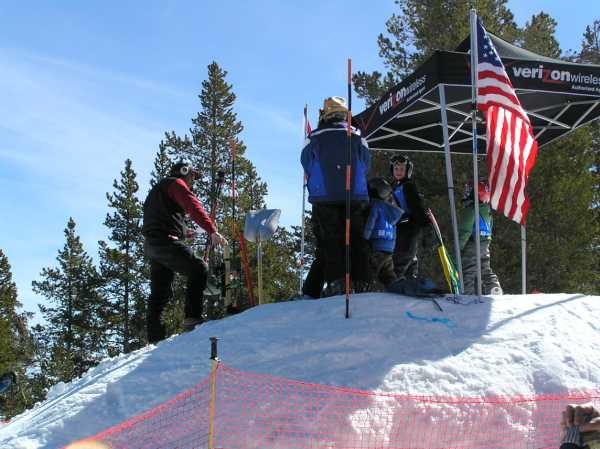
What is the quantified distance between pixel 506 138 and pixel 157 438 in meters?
4.82

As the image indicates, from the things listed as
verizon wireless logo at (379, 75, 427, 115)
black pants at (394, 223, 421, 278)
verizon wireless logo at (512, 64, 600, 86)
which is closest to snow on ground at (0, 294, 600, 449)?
black pants at (394, 223, 421, 278)

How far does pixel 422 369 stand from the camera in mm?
5441

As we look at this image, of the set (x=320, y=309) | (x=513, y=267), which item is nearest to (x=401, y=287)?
(x=320, y=309)

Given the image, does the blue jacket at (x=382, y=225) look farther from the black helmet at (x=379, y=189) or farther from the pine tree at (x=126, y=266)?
the pine tree at (x=126, y=266)

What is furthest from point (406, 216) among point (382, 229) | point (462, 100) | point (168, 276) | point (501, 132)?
point (462, 100)

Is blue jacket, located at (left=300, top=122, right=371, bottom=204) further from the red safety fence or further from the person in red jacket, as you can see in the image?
the red safety fence

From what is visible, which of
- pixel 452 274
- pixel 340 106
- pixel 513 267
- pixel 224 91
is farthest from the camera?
pixel 224 91

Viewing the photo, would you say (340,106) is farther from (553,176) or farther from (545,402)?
(553,176)

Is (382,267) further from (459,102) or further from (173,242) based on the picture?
(459,102)

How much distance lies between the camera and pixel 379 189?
7.46m

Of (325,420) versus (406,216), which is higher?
(406,216)

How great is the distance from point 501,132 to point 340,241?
7.11 ft

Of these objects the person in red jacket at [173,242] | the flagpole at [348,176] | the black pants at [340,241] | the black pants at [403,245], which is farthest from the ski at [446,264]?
the person in red jacket at [173,242]

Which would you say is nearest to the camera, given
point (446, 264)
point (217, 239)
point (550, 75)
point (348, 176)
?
point (348, 176)
